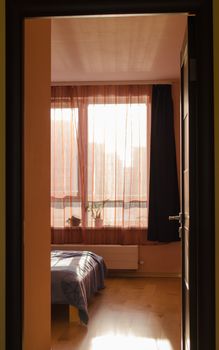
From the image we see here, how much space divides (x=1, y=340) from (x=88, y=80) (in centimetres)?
497

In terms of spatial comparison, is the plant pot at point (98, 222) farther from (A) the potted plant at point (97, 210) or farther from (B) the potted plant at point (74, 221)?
(B) the potted plant at point (74, 221)

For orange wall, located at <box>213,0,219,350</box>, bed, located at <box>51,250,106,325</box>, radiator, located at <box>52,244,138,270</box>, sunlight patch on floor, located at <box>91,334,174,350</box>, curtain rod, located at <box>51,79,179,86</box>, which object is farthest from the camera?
curtain rod, located at <box>51,79,179,86</box>

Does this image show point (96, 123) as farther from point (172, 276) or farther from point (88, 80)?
point (172, 276)

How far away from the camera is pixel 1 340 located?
7.07 feet

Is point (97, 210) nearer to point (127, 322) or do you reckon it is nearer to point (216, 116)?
point (127, 322)

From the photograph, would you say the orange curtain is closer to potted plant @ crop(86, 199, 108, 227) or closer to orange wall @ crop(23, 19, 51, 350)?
potted plant @ crop(86, 199, 108, 227)

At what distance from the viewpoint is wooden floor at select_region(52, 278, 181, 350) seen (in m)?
3.74

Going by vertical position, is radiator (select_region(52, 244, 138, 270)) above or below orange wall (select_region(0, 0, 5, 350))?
below

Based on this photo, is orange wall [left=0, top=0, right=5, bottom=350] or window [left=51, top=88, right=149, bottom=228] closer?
orange wall [left=0, top=0, right=5, bottom=350]

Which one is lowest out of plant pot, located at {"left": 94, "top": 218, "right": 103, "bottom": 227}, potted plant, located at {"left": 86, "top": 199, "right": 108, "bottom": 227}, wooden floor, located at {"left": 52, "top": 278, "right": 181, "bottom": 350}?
wooden floor, located at {"left": 52, "top": 278, "right": 181, "bottom": 350}

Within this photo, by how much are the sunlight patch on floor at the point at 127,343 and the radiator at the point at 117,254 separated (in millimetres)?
2535

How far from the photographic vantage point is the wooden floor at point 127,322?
3738 millimetres

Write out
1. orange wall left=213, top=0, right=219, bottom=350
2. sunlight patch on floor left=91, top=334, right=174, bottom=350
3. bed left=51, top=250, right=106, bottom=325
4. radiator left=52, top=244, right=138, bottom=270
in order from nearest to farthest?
orange wall left=213, top=0, right=219, bottom=350, sunlight patch on floor left=91, top=334, right=174, bottom=350, bed left=51, top=250, right=106, bottom=325, radiator left=52, top=244, right=138, bottom=270

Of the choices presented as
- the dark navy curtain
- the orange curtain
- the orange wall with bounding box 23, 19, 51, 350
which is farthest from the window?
the orange wall with bounding box 23, 19, 51, 350
